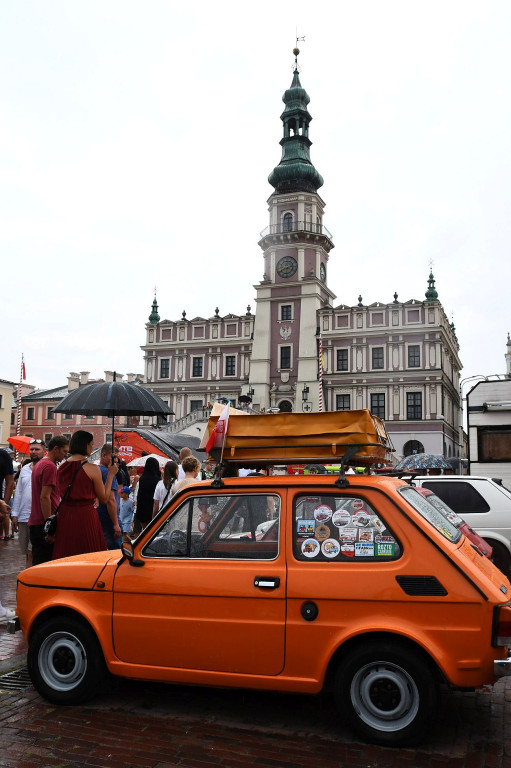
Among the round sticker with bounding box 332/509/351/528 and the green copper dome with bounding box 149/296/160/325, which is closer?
the round sticker with bounding box 332/509/351/528

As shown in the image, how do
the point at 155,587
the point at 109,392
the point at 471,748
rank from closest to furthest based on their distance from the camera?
the point at 471,748 → the point at 155,587 → the point at 109,392

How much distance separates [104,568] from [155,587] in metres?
0.50

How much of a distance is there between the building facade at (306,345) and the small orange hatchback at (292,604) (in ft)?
143

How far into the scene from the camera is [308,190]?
56.4 m

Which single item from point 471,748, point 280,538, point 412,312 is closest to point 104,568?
point 280,538

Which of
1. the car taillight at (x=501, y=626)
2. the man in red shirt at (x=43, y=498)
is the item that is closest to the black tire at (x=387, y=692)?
the car taillight at (x=501, y=626)

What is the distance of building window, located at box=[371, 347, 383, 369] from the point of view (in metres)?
52.2

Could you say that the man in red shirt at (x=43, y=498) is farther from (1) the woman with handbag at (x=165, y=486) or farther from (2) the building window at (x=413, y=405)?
(2) the building window at (x=413, y=405)

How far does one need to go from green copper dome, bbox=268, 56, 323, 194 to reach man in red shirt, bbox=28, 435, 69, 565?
5172cm

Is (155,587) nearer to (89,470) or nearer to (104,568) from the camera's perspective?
(104,568)

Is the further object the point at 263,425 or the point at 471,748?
the point at 263,425

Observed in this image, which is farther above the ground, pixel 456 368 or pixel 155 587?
pixel 456 368

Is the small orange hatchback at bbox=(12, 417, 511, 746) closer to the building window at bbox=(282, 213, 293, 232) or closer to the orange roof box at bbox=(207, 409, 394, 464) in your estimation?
the orange roof box at bbox=(207, 409, 394, 464)

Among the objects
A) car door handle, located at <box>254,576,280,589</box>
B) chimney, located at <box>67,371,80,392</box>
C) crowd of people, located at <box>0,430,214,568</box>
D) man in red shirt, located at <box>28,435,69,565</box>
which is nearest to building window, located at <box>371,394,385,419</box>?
chimney, located at <box>67,371,80,392</box>
